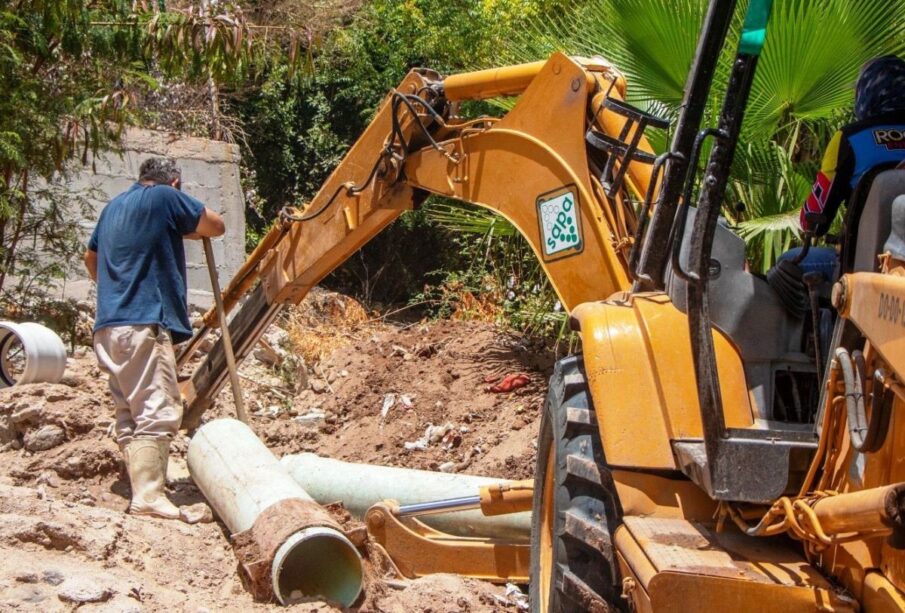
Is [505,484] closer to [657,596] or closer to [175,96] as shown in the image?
[657,596]

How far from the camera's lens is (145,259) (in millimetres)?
6664

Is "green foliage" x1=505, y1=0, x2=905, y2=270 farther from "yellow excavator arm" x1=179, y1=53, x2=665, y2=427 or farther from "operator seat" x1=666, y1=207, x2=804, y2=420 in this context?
"operator seat" x1=666, y1=207, x2=804, y2=420

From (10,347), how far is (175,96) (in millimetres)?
5574

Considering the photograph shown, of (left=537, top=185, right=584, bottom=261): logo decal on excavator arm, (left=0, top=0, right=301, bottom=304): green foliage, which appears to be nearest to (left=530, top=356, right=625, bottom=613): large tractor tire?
(left=537, top=185, right=584, bottom=261): logo decal on excavator arm

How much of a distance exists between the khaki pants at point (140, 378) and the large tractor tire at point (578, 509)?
2.71m

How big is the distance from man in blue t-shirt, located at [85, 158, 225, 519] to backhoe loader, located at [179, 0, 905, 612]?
204cm

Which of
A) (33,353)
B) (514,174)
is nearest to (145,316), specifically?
(33,353)

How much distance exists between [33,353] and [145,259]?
4.69 feet

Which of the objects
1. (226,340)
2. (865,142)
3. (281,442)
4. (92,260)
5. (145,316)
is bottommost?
(281,442)

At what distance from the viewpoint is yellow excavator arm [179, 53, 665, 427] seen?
191 inches

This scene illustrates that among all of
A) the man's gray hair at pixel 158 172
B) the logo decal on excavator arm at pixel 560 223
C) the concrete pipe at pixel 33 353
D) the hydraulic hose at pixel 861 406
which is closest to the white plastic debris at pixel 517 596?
the logo decal on excavator arm at pixel 560 223

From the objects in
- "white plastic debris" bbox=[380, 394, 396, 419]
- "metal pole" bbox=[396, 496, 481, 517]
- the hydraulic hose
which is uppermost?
the hydraulic hose

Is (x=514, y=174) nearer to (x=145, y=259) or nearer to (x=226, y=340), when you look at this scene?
(x=145, y=259)

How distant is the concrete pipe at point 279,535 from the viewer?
5207 mm
